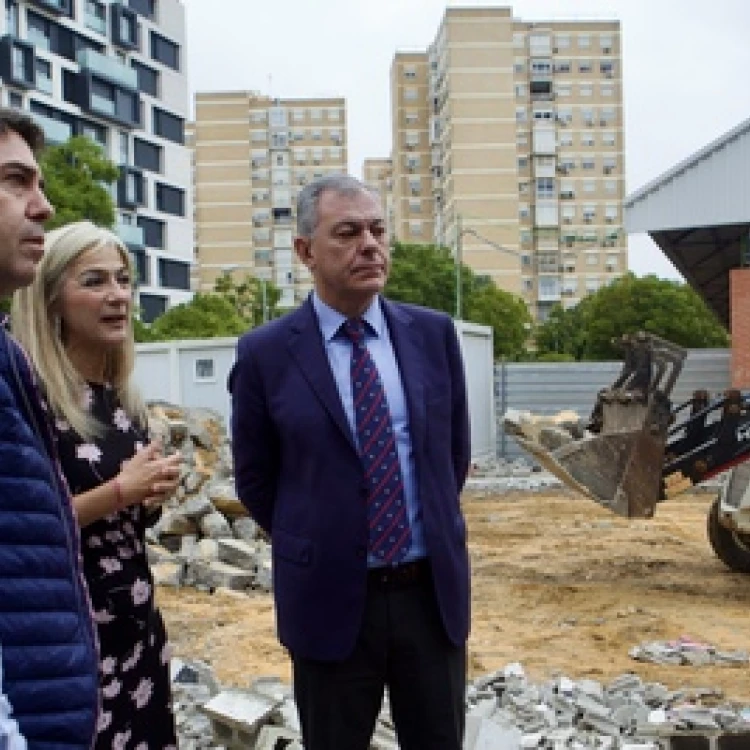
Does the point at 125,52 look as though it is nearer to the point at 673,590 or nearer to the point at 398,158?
the point at 398,158

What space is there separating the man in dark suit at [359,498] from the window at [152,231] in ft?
175

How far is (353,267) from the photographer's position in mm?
2846

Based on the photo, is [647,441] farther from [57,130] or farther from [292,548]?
[57,130]

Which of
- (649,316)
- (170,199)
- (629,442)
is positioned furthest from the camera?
(170,199)

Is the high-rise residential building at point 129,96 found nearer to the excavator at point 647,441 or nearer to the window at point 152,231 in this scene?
the window at point 152,231

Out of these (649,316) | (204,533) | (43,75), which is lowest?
(204,533)

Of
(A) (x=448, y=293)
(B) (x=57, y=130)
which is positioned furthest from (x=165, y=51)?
(A) (x=448, y=293)

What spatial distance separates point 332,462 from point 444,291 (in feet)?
144

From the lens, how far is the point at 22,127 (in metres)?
1.86

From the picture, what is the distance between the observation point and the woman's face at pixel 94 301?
285 centimetres

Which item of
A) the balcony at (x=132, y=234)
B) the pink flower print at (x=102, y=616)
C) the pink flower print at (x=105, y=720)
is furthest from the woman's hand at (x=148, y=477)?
the balcony at (x=132, y=234)

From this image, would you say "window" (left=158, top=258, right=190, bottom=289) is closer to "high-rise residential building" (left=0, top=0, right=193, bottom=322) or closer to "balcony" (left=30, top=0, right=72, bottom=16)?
"high-rise residential building" (left=0, top=0, right=193, bottom=322)

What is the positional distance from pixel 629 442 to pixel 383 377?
5.49 metres

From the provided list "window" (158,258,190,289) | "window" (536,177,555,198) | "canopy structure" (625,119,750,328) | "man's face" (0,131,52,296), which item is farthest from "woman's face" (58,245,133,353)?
"window" (536,177,555,198)
